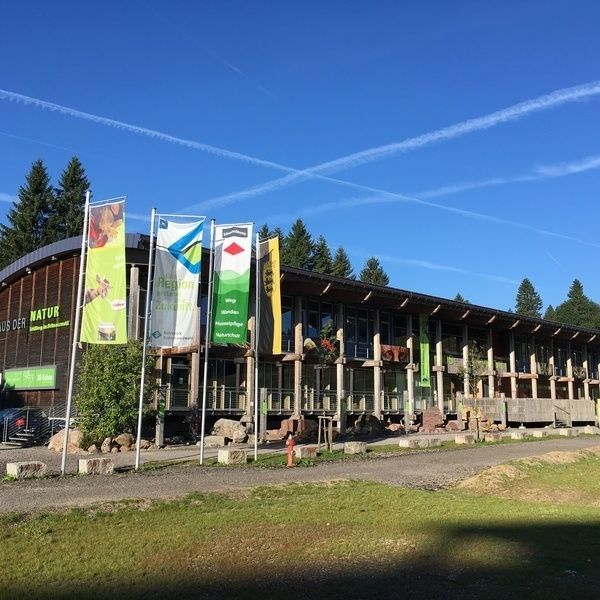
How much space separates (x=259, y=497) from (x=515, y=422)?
122 ft

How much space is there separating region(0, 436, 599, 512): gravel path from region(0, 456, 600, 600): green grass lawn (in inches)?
52.1

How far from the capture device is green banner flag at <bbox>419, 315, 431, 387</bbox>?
46844 millimetres

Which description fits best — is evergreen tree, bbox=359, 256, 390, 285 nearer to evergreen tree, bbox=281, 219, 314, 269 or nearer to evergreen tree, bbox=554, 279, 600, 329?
evergreen tree, bbox=281, 219, 314, 269

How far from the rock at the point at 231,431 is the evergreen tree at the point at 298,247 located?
56.4 m

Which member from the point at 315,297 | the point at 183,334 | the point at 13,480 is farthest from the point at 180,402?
the point at 13,480

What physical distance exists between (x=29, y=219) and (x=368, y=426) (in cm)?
4561

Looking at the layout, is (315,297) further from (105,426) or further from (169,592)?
(169,592)

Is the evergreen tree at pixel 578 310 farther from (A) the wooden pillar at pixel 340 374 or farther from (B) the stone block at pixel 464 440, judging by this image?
(B) the stone block at pixel 464 440

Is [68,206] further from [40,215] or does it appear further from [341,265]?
[341,265]

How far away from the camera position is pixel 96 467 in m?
16.7

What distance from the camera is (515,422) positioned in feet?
151

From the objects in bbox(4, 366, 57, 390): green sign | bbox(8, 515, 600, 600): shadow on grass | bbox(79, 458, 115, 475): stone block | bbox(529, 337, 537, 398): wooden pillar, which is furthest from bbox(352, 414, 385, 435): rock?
bbox(8, 515, 600, 600): shadow on grass

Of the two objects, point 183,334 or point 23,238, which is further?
point 23,238

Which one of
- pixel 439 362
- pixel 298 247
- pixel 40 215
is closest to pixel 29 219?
pixel 40 215
